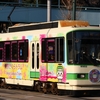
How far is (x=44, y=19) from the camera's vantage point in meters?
43.7

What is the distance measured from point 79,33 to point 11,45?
194 inches

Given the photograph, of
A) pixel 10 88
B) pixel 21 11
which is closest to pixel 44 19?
pixel 21 11

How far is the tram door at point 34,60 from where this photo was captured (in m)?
19.7

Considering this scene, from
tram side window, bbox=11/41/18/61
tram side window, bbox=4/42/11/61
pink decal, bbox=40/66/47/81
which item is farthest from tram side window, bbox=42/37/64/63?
tram side window, bbox=4/42/11/61

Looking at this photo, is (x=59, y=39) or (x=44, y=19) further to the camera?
(x=44, y=19)

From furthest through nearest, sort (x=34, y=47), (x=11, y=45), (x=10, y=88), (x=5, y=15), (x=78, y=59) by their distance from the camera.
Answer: (x=5, y=15) → (x=10, y=88) → (x=11, y=45) → (x=34, y=47) → (x=78, y=59)

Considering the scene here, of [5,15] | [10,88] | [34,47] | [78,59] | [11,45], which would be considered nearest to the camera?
[78,59]

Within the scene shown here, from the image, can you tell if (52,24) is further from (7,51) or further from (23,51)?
(7,51)

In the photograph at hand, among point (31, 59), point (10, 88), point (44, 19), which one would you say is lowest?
point (10, 88)

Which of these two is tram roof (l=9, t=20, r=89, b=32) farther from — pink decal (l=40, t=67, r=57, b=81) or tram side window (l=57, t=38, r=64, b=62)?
pink decal (l=40, t=67, r=57, b=81)

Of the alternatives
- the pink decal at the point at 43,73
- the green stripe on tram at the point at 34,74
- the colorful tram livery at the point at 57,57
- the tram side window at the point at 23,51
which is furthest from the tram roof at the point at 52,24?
the green stripe on tram at the point at 34,74

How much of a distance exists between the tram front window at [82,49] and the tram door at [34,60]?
236 centimetres

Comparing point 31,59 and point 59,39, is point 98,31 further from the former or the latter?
point 31,59

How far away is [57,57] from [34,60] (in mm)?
1907
